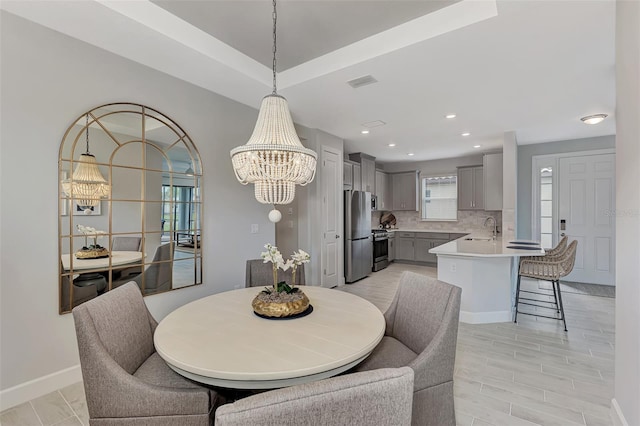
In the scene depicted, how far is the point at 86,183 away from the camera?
2299 mm

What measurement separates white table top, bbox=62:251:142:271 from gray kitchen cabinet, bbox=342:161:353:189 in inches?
148

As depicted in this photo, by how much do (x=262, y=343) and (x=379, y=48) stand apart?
235 centimetres

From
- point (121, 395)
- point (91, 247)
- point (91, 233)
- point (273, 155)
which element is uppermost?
point (273, 155)

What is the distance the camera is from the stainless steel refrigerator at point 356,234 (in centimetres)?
530

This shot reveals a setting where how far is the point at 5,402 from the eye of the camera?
191 cm

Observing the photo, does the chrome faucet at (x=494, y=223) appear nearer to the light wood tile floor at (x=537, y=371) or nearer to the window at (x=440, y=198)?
the window at (x=440, y=198)

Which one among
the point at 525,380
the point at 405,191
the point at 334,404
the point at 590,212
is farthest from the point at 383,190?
the point at 334,404

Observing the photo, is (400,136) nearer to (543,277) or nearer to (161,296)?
(543,277)

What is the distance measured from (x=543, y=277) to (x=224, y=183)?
12.2 feet

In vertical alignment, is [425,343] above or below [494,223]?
below

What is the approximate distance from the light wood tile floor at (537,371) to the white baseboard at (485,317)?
0.29 ft

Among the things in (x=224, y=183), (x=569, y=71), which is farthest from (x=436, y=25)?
(x=224, y=183)

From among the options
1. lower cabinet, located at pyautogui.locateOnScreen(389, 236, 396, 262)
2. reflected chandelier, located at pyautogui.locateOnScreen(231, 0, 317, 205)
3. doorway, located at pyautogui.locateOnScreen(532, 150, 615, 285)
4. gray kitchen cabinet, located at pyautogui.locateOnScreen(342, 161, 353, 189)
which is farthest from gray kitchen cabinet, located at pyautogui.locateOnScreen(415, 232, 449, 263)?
reflected chandelier, located at pyautogui.locateOnScreen(231, 0, 317, 205)

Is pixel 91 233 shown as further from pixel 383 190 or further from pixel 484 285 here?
pixel 383 190
